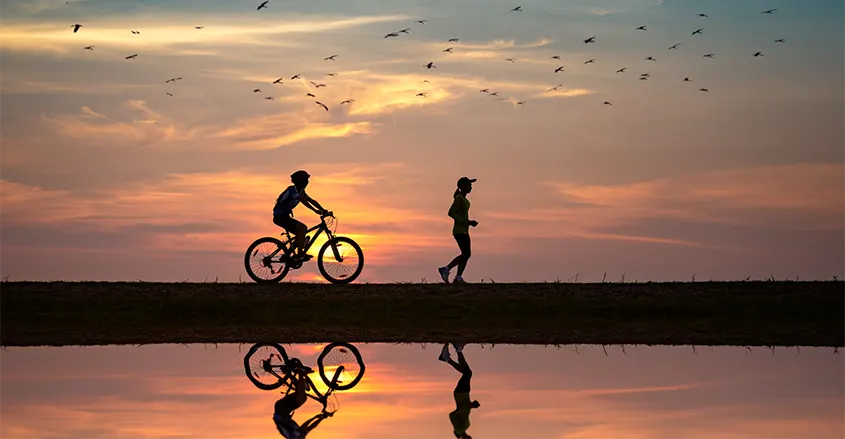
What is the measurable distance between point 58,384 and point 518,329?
10.3m

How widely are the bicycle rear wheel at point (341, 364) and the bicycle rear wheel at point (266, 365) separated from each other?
1.84ft

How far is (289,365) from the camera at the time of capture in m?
17.1

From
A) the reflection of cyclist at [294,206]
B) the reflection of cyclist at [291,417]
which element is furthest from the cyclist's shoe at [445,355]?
the reflection of cyclist at [294,206]

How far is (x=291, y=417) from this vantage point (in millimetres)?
12078

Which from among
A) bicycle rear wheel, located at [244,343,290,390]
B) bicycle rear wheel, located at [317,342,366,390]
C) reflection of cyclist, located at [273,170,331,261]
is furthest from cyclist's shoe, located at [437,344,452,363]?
reflection of cyclist, located at [273,170,331,261]

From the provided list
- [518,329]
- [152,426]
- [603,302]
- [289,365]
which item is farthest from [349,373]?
[603,302]

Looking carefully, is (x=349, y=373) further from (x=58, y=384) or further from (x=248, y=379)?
(x=58, y=384)

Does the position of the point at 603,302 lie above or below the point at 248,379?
above

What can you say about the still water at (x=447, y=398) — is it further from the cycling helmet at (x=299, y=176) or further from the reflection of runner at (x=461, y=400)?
the cycling helmet at (x=299, y=176)

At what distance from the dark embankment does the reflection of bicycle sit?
8.45 feet

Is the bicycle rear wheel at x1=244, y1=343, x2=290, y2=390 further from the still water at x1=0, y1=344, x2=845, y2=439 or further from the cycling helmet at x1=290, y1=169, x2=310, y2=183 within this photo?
the cycling helmet at x1=290, y1=169, x2=310, y2=183

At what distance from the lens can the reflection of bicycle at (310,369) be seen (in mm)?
14570

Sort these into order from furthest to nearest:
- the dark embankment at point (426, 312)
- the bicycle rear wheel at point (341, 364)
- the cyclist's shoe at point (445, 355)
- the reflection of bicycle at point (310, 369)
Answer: the dark embankment at point (426, 312), the cyclist's shoe at point (445, 355), the bicycle rear wheel at point (341, 364), the reflection of bicycle at point (310, 369)

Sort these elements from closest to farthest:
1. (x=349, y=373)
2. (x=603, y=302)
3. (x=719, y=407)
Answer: (x=719, y=407) → (x=349, y=373) → (x=603, y=302)
